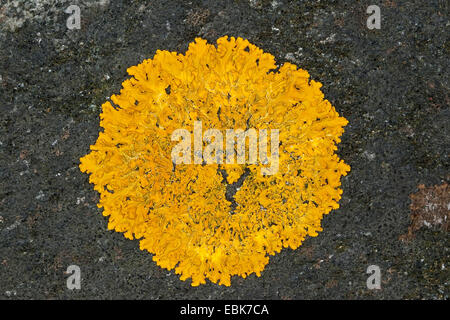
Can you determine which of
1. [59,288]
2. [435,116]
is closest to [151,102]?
[59,288]

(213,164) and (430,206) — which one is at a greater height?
(213,164)

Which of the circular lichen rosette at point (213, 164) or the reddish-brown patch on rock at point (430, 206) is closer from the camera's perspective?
the circular lichen rosette at point (213, 164)

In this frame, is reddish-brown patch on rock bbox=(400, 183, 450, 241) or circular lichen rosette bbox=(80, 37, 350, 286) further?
reddish-brown patch on rock bbox=(400, 183, 450, 241)

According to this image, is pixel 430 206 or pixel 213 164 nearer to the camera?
pixel 213 164
